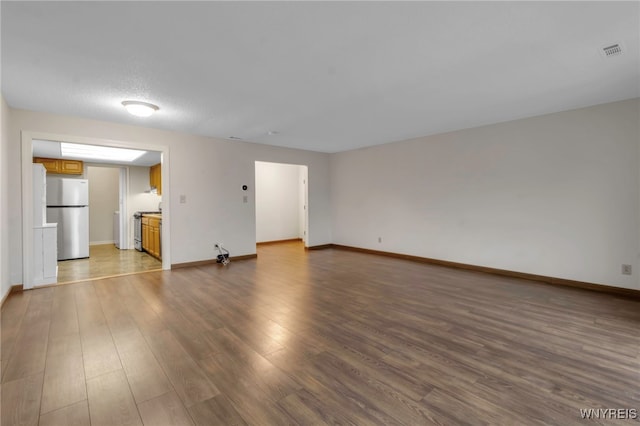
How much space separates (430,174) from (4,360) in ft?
19.5

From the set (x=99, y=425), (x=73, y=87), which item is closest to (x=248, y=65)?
(x=73, y=87)

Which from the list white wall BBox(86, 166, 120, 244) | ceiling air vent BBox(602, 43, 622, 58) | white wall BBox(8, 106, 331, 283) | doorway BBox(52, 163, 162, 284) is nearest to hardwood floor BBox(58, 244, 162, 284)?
doorway BBox(52, 163, 162, 284)

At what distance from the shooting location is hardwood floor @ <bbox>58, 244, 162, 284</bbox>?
471 cm

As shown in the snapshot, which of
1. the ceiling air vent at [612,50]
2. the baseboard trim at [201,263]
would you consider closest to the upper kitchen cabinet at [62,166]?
the baseboard trim at [201,263]

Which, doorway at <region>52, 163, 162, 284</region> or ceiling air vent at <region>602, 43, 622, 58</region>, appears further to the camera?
doorway at <region>52, 163, 162, 284</region>

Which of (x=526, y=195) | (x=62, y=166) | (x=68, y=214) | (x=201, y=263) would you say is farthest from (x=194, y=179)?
(x=526, y=195)

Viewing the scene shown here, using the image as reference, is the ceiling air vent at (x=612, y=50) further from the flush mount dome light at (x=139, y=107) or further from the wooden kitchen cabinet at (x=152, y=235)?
the wooden kitchen cabinet at (x=152, y=235)

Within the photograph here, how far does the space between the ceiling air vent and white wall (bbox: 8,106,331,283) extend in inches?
208

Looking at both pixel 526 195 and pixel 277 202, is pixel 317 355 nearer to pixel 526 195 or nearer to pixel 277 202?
pixel 526 195

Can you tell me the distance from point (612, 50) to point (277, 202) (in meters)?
7.46

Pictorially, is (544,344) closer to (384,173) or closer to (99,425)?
(99,425)

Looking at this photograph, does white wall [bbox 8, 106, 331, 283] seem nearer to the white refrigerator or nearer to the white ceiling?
the white ceiling

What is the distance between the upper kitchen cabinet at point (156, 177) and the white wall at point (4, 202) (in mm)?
2976

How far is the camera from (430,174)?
5543mm
